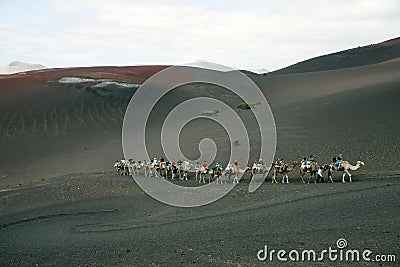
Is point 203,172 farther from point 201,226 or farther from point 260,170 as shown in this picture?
point 201,226

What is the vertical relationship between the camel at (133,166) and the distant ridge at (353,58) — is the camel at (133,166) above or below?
Answer: below

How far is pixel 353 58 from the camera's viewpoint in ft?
250

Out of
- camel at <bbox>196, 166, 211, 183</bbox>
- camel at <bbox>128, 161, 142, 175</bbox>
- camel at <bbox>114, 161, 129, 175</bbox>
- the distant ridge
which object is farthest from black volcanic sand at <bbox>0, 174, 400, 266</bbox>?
the distant ridge

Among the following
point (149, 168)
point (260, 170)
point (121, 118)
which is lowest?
point (149, 168)

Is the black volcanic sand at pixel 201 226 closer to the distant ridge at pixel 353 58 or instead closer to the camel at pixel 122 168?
the camel at pixel 122 168

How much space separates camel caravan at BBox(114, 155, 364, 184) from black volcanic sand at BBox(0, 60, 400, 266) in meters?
0.63

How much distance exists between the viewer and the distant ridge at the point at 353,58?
236 feet

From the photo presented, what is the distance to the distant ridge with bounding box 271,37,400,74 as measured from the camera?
236 ft

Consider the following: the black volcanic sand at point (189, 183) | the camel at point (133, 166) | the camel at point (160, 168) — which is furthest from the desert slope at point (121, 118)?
the camel at point (160, 168)

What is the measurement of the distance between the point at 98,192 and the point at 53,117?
80.6 ft

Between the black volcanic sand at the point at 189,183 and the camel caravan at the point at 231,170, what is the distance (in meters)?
0.63

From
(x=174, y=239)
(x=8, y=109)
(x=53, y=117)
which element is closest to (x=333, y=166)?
(x=174, y=239)

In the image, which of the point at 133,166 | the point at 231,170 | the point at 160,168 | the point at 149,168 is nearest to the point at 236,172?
the point at 231,170

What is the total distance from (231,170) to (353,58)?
5927 centimetres
